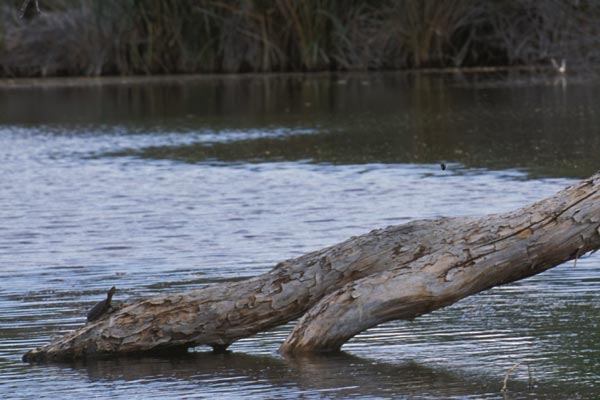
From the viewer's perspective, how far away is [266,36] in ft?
99.3

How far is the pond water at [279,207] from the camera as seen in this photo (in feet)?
20.6

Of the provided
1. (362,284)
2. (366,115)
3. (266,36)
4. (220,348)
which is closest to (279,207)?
(220,348)

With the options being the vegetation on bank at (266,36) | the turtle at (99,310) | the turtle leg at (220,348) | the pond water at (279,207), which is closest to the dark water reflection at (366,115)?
the pond water at (279,207)

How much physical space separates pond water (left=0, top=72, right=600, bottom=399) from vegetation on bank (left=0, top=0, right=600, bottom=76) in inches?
148

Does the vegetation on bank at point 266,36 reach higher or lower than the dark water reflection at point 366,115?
higher

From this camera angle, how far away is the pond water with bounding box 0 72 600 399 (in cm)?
629

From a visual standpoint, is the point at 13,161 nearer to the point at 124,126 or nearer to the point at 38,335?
the point at 124,126

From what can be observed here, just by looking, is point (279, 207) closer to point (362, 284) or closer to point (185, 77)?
point (362, 284)

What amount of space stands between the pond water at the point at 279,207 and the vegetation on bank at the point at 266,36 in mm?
3761

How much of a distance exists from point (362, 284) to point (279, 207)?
5598 millimetres

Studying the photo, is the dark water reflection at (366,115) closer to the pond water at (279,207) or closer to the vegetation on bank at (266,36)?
the pond water at (279,207)

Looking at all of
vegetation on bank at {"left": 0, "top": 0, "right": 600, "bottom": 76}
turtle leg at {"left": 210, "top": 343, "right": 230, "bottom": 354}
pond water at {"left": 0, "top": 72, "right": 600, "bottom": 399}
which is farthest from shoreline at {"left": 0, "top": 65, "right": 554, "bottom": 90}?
turtle leg at {"left": 210, "top": 343, "right": 230, "bottom": 354}

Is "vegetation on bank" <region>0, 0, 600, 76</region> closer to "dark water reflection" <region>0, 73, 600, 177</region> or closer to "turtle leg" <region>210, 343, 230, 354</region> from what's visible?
"dark water reflection" <region>0, 73, 600, 177</region>

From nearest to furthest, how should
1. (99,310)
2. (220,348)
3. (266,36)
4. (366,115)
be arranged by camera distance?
(99,310)
(220,348)
(366,115)
(266,36)
